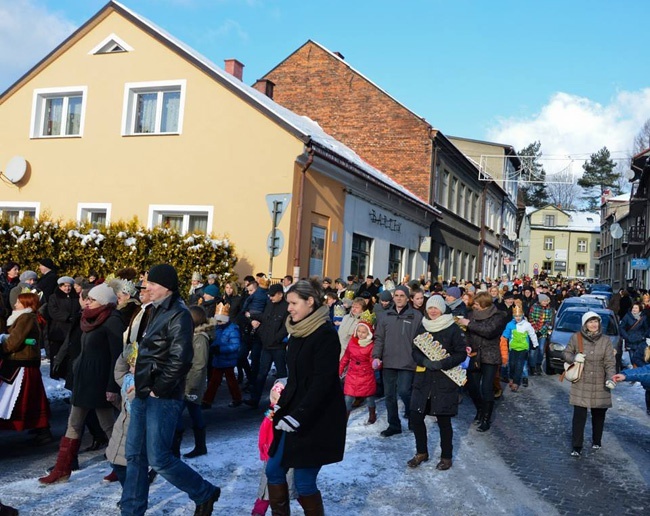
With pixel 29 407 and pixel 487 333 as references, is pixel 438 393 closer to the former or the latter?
pixel 487 333

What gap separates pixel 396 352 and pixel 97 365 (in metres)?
3.73

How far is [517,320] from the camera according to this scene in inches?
495

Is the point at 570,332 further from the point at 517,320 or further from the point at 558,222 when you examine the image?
the point at 558,222

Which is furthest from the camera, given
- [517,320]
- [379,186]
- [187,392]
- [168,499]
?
[379,186]

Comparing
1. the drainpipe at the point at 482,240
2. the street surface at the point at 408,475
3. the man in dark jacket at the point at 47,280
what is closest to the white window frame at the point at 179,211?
the man in dark jacket at the point at 47,280

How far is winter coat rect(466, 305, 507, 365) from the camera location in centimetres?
872

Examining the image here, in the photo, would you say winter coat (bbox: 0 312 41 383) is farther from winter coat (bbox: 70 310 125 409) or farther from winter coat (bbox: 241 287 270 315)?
winter coat (bbox: 241 287 270 315)

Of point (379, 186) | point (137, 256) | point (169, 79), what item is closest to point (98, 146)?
point (169, 79)

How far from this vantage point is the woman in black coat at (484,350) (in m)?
8.74

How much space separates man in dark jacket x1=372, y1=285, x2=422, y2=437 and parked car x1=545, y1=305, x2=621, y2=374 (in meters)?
7.00

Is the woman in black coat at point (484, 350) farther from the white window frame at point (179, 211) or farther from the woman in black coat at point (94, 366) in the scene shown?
the white window frame at point (179, 211)

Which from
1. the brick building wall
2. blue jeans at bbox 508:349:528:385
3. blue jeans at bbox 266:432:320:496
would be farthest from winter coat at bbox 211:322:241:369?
the brick building wall

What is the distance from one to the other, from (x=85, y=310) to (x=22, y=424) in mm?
1795

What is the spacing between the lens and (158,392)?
4461 mm
